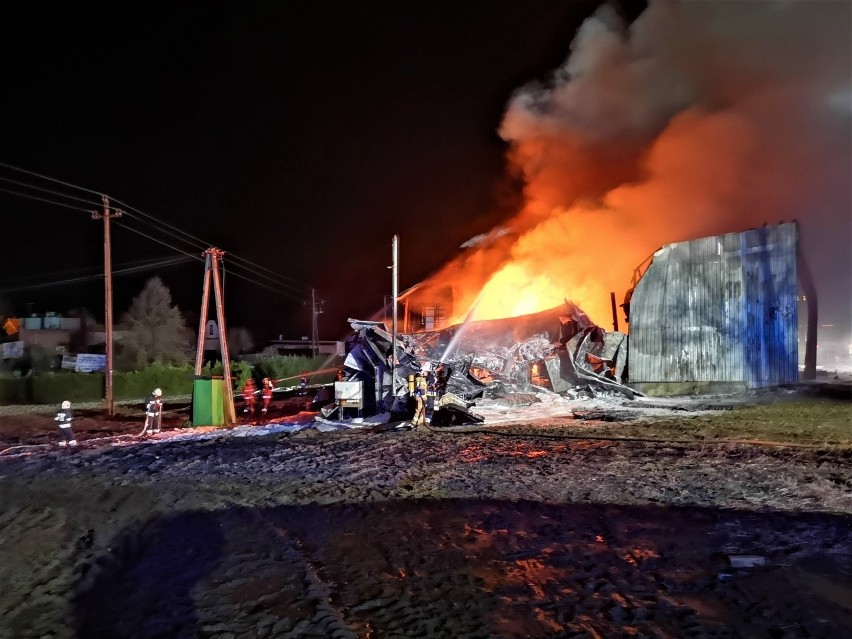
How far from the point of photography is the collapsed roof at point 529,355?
21.7m

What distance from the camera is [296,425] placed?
50.9 feet

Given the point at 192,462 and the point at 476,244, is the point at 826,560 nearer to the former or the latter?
the point at 192,462

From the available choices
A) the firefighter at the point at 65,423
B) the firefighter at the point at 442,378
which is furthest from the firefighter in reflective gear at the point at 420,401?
the firefighter at the point at 65,423

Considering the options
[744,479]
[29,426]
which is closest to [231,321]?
[29,426]

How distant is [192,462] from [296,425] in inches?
205

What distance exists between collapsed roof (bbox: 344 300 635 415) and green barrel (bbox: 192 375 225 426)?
21.4 ft

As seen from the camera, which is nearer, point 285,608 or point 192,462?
point 285,608

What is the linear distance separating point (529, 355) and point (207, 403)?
12.0 meters

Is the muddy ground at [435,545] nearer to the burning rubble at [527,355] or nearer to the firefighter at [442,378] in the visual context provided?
the firefighter at [442,378]

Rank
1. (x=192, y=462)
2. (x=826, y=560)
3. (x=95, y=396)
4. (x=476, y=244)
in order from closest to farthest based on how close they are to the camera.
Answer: (x=826, y=560) → (x=192, y=462) → (x=95, y=396) → (x=476, y=244)

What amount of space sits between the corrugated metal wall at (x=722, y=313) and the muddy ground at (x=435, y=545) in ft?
40.4

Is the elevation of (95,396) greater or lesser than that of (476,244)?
lesser

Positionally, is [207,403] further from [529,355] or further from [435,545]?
[529,355]

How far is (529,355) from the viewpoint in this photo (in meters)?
22.6
